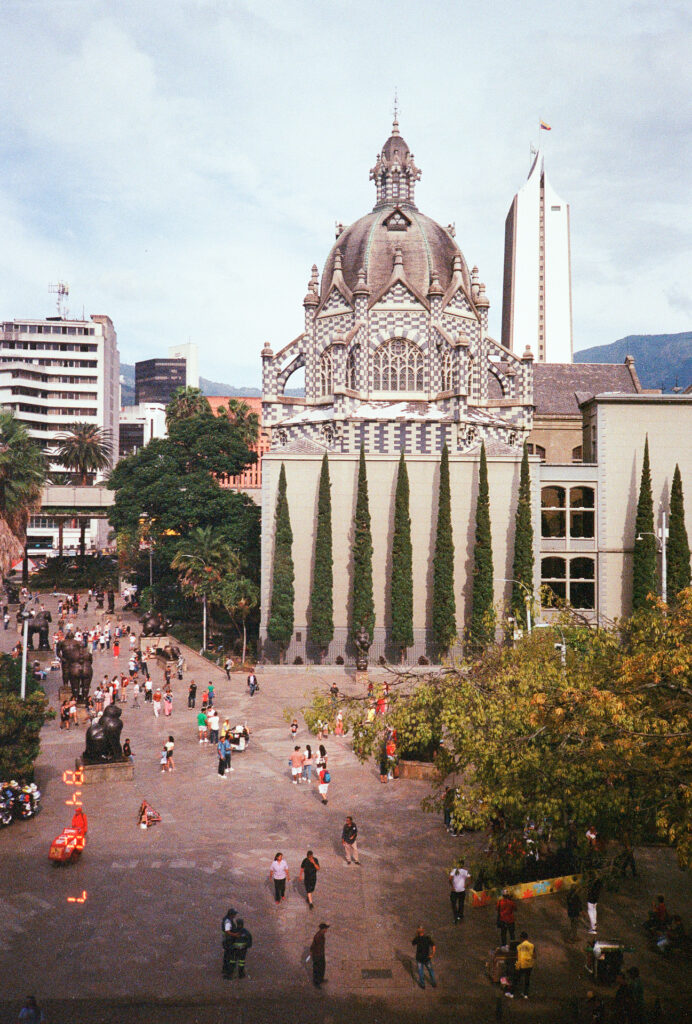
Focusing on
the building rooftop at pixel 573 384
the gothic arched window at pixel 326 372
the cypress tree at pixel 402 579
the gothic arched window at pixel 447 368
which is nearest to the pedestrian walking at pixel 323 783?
the cypress tree at pixel 402 579

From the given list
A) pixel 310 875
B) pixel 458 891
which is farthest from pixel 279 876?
pixel 458 891

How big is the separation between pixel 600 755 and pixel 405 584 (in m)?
35.4

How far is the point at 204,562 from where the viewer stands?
54406 millimetres

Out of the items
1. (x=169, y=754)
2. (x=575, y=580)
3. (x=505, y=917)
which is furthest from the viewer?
(x=575, y=580)

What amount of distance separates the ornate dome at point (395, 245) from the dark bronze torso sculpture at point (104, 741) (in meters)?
41.4

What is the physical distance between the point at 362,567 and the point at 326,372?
1867cm

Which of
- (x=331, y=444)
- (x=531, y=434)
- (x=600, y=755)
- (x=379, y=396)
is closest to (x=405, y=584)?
→ (x=331, y=444)

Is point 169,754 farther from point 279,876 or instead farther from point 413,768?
point 279,876

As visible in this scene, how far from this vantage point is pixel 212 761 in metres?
30.1

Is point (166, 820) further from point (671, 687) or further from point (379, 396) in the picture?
point (379, 396)

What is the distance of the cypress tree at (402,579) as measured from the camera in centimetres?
4969

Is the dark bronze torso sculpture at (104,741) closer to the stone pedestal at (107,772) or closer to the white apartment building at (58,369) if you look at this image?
the stone pedestal at (107,772)

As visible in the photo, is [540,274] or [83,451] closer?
[83,451]

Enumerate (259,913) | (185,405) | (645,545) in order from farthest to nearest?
1. (185,405)
2. (645,545)
3. (259,913)
